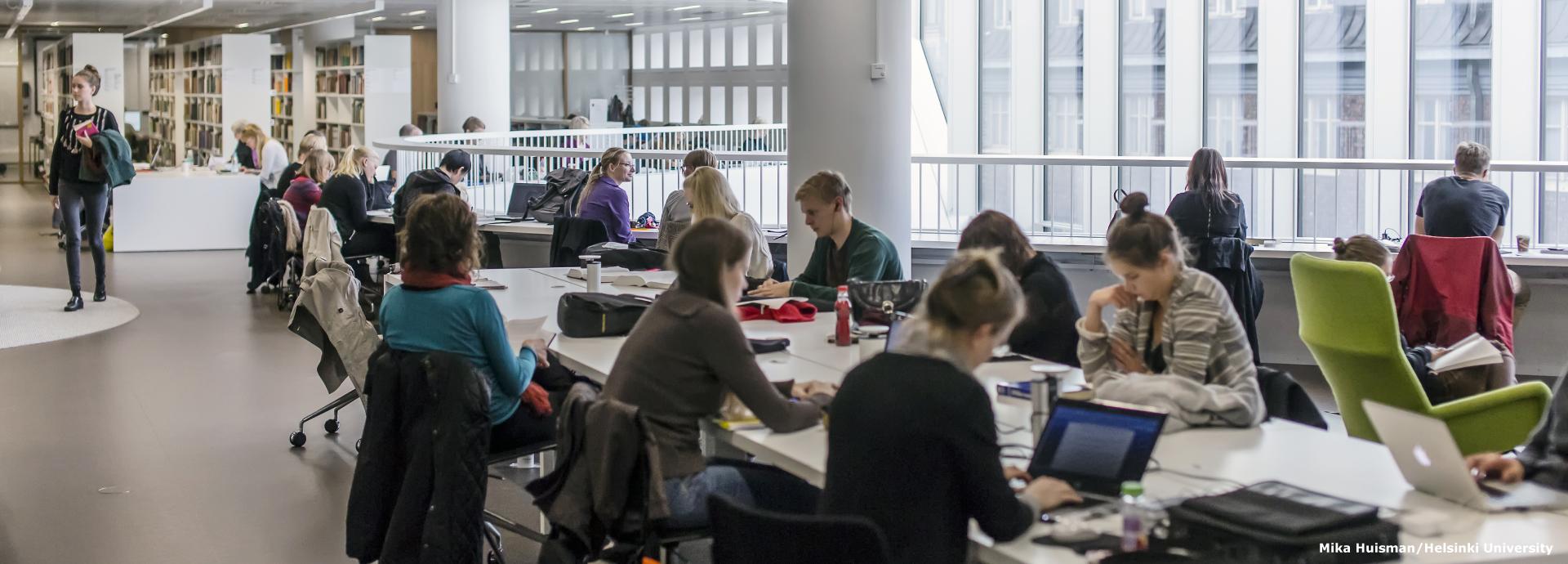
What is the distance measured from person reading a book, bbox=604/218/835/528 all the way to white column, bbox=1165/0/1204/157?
39.4 feet

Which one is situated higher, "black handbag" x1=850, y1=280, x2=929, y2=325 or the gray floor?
"black handbag" x1=850, y1=280, x2=929, y2=325

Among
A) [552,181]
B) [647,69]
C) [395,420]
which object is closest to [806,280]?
[395,420]

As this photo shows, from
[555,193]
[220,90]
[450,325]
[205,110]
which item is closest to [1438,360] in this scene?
[450,325]

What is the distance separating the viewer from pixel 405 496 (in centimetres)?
384

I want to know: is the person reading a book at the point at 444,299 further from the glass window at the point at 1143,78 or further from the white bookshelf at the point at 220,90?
the white bookshelf at the point at 220,90

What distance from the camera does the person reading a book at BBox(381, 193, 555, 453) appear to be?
3.94m

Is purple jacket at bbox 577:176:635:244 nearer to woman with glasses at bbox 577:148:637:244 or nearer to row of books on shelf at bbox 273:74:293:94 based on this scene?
woman with glasses at bbox 577:148:637:244

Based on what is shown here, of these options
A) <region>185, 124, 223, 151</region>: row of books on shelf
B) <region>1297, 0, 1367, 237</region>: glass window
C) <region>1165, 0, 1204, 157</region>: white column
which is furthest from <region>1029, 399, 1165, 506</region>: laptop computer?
<region>185, 124, 223, 151</region>: row of books on shelf

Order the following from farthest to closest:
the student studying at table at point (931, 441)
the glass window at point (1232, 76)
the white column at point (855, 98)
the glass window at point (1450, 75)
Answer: the glass window at point (1232, 76) → the glass window at point (1450, 75) → the white column at point (855, 98) → the student studying at table at point (931, 441)

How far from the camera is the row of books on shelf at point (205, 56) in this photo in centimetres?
1970

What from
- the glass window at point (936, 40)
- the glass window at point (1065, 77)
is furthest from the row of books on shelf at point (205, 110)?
the glass window at point (1065, 77)

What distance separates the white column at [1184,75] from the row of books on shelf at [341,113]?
9.77 m

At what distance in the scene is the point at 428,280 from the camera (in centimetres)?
398

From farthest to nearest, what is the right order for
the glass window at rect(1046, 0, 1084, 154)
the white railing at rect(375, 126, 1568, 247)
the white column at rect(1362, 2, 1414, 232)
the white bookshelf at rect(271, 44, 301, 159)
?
the white bookshelf at rect(271, 44, 301, 159), the glass window at rect(1046, 0, 1084, 154), the white column at rect(1362, 2, 1414, 232), the white railing at rect(375, 126, 1568, 247)
